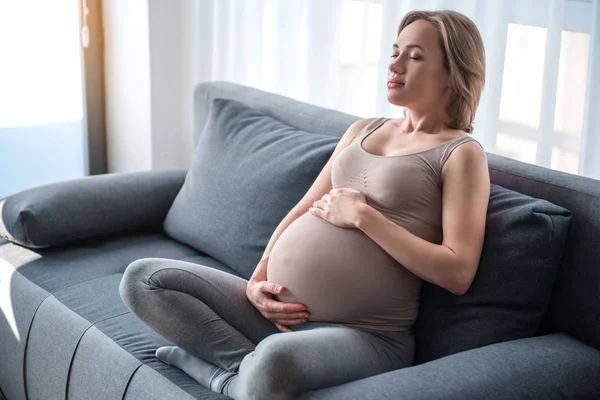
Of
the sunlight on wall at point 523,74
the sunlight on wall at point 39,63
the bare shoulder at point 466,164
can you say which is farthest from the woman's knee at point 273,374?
the sunlight on wall at point 39,63

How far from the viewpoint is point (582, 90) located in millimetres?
1920

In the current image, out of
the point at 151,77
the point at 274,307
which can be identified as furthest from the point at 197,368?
the point at 151,77

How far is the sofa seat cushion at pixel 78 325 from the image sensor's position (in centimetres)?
172

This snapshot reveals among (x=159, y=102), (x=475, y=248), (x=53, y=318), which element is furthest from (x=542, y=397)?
(x=159, y=102)

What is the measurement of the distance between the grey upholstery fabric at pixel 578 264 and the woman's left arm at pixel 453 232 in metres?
0.18

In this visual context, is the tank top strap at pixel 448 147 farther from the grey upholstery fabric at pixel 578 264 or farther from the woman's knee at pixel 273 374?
the woman's knee at pixel 273 374

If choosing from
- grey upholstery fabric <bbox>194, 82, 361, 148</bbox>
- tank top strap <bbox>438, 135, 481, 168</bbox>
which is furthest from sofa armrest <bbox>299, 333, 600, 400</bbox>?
grey upholstery fabric <bbox>194, 82, 361, 148</bbox>

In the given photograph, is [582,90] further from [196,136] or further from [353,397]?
[196,136]

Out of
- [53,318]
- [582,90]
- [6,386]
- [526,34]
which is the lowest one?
[6,386]

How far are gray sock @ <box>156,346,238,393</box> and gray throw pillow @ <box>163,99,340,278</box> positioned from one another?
454mm

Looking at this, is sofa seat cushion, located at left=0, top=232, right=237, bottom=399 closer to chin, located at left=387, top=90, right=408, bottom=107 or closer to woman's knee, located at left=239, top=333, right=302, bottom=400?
woman's knee, located at left=239, top=333, right=302, bottom=400

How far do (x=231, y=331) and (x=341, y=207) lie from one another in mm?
356

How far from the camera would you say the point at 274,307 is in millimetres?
1669

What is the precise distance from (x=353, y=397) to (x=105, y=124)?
8.38 feet
